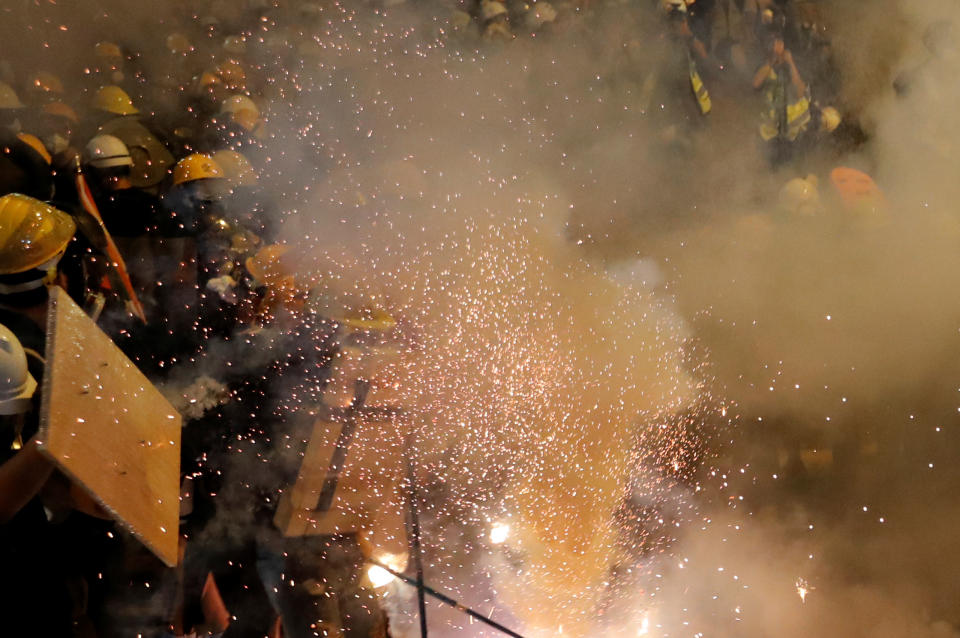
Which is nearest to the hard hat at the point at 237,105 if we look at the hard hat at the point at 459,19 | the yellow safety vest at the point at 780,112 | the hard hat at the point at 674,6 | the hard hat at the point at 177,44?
the hard hat at the point at 177,44

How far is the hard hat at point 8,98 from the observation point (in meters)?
2.20

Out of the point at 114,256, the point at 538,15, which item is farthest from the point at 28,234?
the point at 538,15

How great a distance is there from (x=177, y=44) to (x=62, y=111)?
50 centimetres

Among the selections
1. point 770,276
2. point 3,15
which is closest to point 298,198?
point 3,15

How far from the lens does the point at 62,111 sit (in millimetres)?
2348

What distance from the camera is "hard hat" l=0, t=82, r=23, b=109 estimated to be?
2.20 metres

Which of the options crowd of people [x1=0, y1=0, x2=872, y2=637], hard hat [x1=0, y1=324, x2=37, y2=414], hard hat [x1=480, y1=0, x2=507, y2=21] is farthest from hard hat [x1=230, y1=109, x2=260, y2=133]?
hard hat [x1=0, y1=324, x2=37, y2=414]

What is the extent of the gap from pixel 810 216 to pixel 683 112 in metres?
0.76

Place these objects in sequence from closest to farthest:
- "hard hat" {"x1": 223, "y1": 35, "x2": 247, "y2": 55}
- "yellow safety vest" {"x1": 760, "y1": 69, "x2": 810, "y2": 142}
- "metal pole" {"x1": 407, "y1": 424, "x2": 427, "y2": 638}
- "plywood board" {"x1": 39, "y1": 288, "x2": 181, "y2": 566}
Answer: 1. "plywood board" {"x1": 39, "y1": 288, "x2": 181, "y2": 566}
2. "metal pole" {"x1": 407, "y1": 424, "x2": 427, "y2": 638}
3. "hard hat" {"x1": 223, "y1": 35, "x2": 247, "y2": 55}
4. "yellow safety vest" {"x1": 760, "y1": 69, "x2": 810, "y2": 142}

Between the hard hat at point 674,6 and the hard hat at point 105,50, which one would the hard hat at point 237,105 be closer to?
the hard hat at point 105,50

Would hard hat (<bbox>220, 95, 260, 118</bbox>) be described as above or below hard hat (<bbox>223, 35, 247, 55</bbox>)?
below

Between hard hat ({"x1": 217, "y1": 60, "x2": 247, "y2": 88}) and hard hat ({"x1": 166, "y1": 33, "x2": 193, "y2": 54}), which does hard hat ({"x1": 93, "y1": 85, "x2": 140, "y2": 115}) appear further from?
hard hat ({"x1": 217, "y1": 60, "x2": 247, "y2": 88})

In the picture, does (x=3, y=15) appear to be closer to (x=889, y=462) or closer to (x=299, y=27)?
(x=299, y=27)

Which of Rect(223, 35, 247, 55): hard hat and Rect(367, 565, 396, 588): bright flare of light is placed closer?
Rect(367, 565, 396, 588): bright flare of light
